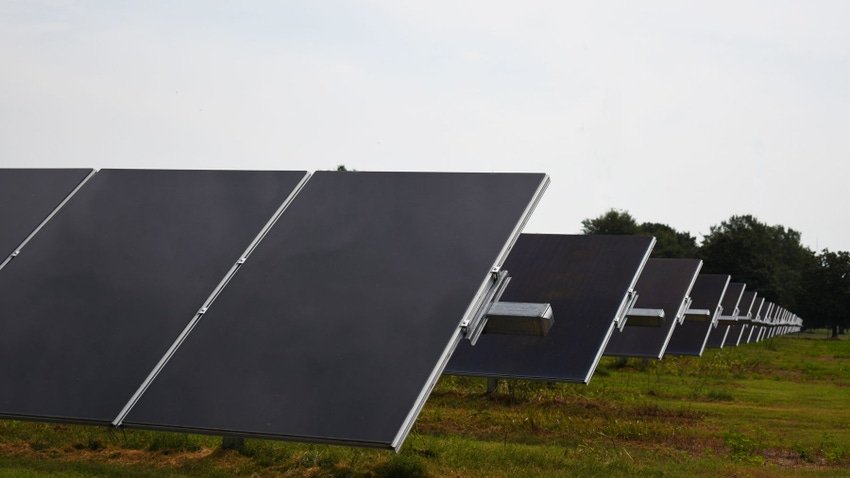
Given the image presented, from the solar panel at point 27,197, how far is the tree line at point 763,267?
68506 millimetres

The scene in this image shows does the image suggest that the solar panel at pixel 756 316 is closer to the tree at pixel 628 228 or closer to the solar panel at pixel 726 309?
the solar panel at pixel 726 309

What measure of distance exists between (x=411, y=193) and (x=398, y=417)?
2610 millimetres

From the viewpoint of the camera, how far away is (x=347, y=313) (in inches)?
261

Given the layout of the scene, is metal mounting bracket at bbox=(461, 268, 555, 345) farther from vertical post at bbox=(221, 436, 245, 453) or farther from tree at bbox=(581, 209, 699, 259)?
tree at bbox=(581, 209, 699, 259)

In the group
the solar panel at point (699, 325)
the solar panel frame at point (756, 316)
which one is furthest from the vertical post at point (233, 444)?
the solar panel frame at point (756, 316)

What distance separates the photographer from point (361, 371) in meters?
6.11

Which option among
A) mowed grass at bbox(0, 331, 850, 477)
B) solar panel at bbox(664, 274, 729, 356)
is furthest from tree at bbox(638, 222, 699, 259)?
mowed grass at bbox(0, 331, 850, 477)

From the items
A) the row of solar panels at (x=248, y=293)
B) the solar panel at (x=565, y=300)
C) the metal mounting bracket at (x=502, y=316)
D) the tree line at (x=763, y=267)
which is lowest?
the row of solar panels at (x=248, y=293)

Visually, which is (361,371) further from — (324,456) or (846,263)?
(846,263)

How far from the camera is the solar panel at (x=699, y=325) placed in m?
29.3

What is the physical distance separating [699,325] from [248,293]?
2503 cm

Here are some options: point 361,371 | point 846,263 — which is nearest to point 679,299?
point 361,371

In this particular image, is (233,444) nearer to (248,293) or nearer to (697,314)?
(248,293)

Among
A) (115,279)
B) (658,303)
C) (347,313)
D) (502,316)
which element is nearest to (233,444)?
(115,279)
